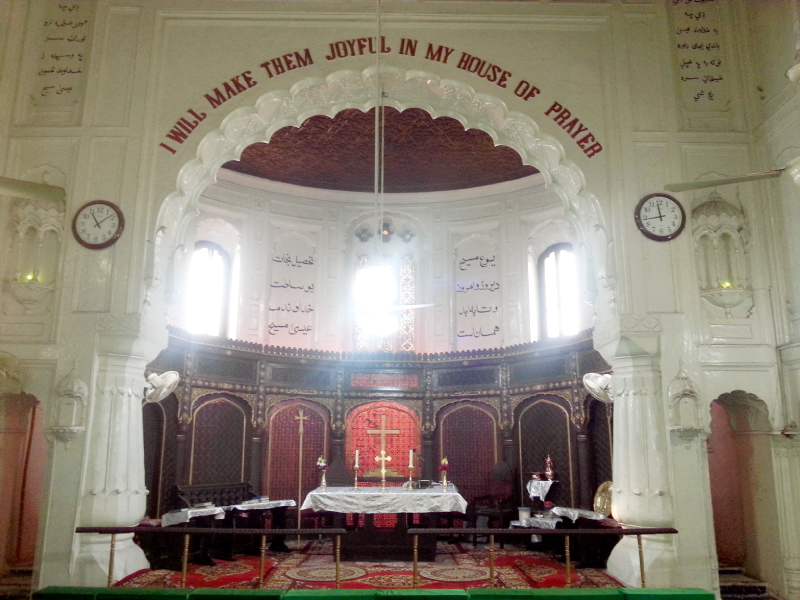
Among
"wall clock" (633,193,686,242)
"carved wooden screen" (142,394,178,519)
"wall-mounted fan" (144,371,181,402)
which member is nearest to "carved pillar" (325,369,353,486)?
"carved wooden screen" (142,394,178,519)

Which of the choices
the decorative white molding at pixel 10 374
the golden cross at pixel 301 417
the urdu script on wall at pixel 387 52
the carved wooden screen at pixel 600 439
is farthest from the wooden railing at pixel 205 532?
the golden cross at pixel 301 417

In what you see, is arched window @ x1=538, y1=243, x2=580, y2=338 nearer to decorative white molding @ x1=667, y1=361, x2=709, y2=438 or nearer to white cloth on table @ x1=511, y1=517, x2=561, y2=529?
white cloth on table @ x1=511, y1=517, x2=561, y2=529

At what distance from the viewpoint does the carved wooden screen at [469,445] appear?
13.2 metres

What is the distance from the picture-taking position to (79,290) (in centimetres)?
877

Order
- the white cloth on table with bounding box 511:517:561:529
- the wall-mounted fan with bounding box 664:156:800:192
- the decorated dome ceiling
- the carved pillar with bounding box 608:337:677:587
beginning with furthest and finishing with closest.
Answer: the decorated dome ceiling < the white cloth on table with bounding box 511:517:561:529 < the carved pillar with bounding box 608:337:677:587 < the wall-mounted fan with bounding box 664:156:800:192

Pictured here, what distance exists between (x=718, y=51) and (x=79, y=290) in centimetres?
938

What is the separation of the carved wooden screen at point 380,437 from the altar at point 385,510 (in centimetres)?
279

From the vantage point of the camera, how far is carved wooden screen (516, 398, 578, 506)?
12.0m

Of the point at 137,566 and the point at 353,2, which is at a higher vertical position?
the point at 353,2

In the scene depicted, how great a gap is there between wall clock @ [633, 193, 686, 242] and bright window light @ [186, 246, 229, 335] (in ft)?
27.5

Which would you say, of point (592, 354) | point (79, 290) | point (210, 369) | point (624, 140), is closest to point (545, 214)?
point (592, 354)

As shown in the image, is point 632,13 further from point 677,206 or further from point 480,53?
point 677,206

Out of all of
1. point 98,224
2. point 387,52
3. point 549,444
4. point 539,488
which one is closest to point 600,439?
point 549,444

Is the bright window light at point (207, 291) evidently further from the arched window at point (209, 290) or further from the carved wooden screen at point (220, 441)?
the carved wooden screen at point (220, 441)
